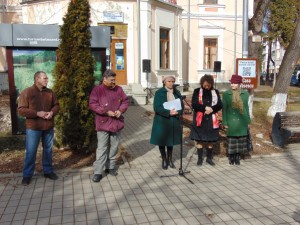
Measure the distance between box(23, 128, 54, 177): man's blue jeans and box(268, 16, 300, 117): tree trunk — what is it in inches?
295

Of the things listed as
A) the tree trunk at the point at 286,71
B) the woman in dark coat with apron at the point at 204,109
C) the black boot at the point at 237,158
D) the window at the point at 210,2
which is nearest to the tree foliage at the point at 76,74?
the woman in dark coat with apron at the point at 204,109

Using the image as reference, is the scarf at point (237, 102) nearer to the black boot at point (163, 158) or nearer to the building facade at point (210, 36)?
the black boot at point (163, 158)

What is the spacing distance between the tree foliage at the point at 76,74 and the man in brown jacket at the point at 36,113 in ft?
2.94

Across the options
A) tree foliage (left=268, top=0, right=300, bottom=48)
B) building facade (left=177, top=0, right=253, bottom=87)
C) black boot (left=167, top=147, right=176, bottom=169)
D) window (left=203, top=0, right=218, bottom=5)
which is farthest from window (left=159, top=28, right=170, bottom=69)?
tree foliage (left=268, top=0, right=300, bottom=48)

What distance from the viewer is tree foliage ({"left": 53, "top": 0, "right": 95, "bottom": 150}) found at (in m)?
6.03

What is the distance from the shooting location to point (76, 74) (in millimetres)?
6098

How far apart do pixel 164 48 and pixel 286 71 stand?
349 inches

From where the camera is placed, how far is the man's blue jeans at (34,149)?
5.06 m

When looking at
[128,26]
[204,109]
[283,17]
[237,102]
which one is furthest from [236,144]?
[283,17]

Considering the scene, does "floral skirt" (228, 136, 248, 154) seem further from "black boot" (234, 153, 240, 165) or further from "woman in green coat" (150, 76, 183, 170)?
"woman in green coat" (150, 76, 183, 170)

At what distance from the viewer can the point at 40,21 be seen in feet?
54.9

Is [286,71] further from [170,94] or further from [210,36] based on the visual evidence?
[210,36]

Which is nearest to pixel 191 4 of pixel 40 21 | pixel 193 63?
pixel 193 63

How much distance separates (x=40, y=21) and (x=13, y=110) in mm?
10790
